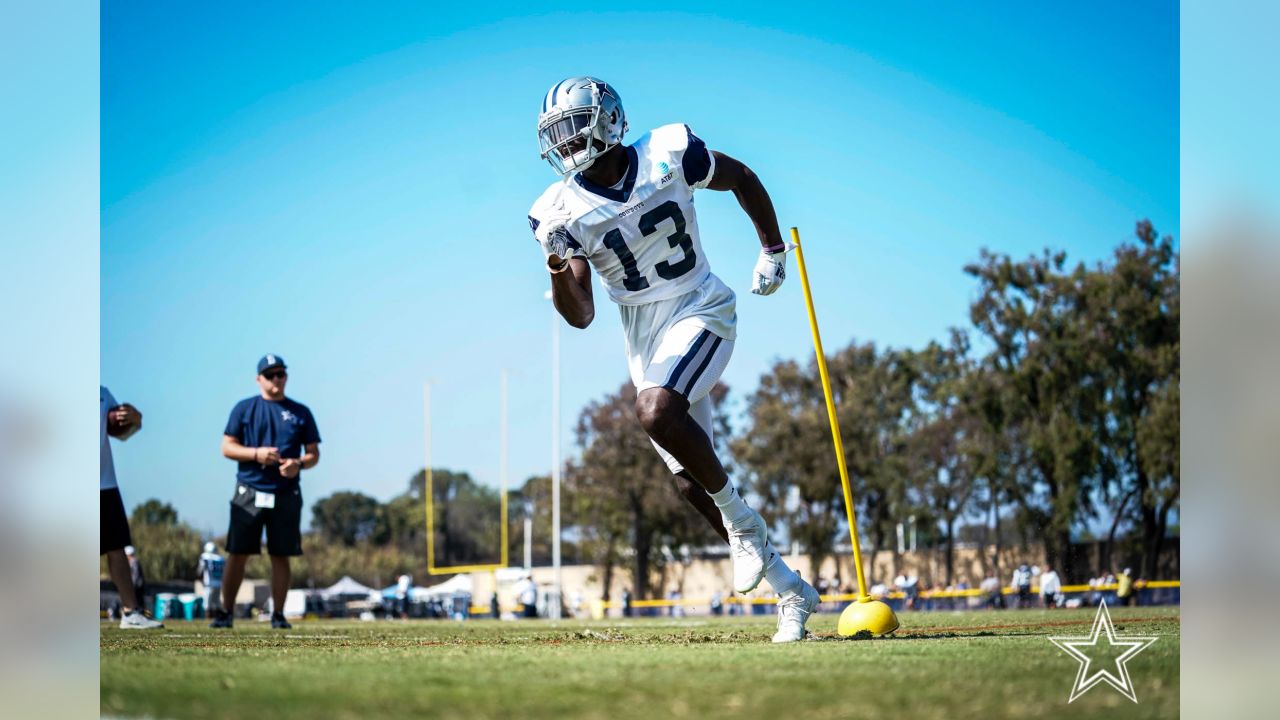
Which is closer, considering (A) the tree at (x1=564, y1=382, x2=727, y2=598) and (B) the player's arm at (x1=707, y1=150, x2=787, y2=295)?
(B) the player's arm at (x1=707, y1=150, x2=787, y2=295)

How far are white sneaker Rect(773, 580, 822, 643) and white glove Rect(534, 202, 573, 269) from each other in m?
1.84

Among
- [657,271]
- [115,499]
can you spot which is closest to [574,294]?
[657,271]

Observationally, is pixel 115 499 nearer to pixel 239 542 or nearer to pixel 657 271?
pixel 239 542

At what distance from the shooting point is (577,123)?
534 centimetres

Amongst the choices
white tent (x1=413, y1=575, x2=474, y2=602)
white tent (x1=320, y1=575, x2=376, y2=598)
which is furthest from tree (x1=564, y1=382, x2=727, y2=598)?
white tent (x1=320, y1=575, x2=376, y2=598)

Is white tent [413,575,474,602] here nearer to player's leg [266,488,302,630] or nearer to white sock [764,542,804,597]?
player's leg [266,488,302,630]

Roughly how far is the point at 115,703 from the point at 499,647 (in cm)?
192

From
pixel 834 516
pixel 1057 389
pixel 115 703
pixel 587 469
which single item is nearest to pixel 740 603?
pixel 834 516

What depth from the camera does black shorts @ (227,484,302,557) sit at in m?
8.86

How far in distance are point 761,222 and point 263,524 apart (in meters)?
5.03
